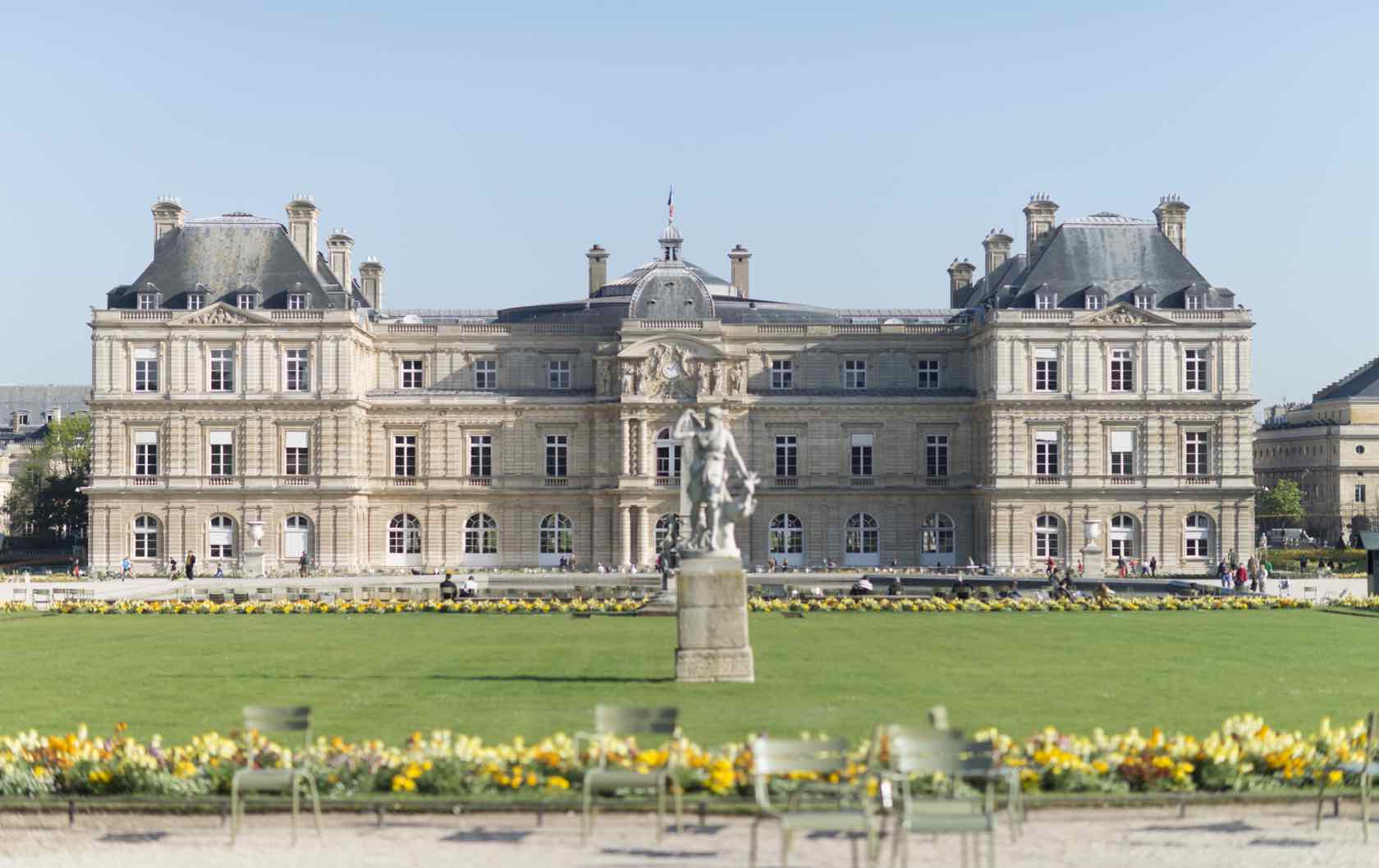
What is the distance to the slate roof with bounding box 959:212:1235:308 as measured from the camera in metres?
73.7

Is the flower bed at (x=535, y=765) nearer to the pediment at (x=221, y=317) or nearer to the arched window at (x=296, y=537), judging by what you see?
the pediment at (x=221, y=317)

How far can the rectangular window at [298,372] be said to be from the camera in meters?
72.4

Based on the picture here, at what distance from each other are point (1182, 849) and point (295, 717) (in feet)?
→ 29.0

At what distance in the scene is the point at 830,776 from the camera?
698 inches

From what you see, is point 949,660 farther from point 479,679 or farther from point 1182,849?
point 1182,849

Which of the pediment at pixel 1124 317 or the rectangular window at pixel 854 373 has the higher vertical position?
the pediment at pixel 1124 317

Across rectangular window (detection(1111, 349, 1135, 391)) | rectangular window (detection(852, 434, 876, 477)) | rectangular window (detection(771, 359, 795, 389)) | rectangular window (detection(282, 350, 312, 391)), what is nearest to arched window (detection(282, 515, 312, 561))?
rectangular window (detection(282, 350, 312, 391))

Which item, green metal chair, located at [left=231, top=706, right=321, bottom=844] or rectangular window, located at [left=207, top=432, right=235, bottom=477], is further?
rectangular window, located at [left=207, top=432, right=235, bottom=477]

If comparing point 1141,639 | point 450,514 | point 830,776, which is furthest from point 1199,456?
point 830,776

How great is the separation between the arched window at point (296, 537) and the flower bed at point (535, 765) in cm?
5484

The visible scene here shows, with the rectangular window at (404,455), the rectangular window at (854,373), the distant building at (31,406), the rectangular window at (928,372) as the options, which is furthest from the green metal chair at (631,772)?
the distant building at (31,406)

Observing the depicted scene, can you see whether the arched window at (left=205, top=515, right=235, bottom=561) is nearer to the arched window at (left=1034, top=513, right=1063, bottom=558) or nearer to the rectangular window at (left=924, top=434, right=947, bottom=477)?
the rectangular window at (left=924, top=434, right=947, bottom=477)

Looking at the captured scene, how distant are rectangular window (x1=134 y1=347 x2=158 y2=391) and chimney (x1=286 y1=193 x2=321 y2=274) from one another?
7.90 m

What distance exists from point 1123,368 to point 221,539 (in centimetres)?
3875
